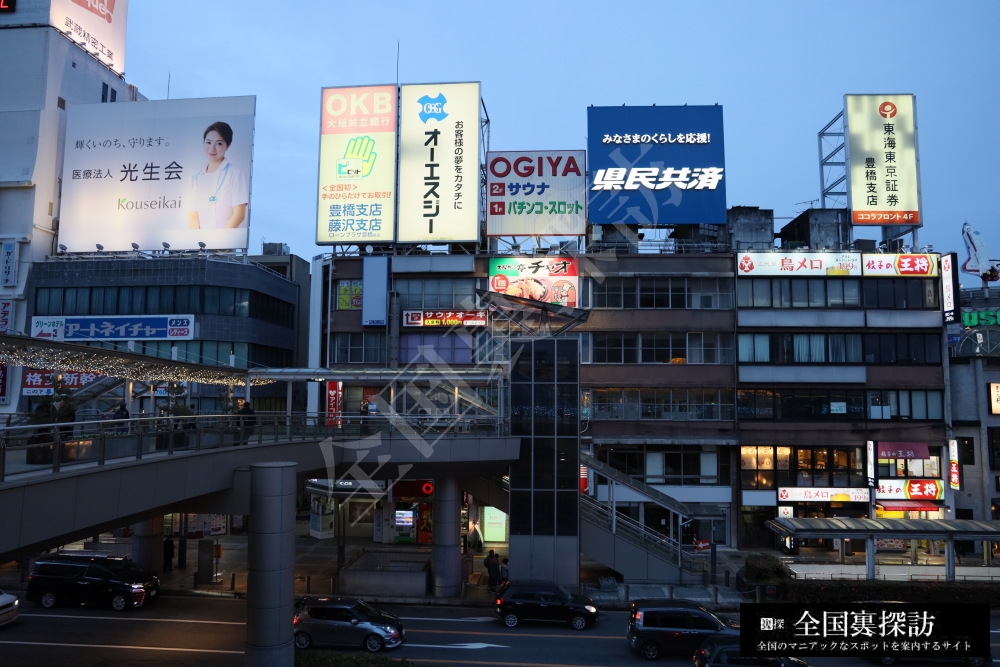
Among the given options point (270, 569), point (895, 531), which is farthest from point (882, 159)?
point (270, 569)

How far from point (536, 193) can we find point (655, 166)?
23.8 ft

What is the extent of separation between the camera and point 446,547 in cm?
2795

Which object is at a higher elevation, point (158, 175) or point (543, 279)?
point (158, 175)

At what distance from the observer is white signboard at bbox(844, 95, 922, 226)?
4231cm

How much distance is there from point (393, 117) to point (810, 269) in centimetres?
2584

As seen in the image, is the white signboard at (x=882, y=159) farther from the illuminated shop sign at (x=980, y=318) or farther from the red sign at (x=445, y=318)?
the red sign at (x=445, y=318)

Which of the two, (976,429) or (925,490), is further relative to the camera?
(976,429)

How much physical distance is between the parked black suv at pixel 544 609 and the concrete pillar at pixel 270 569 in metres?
7.86

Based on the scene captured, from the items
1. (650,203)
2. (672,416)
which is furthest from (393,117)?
(672,416)

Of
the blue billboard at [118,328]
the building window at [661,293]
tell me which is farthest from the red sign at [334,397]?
the building window at [661,293]

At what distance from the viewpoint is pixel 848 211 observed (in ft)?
140

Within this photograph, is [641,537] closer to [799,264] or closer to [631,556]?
[631,556]

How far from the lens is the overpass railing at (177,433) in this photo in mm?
12705

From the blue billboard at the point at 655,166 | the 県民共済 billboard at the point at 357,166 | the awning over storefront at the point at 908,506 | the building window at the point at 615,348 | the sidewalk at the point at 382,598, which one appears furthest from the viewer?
the 県民共済 billboard at the point at 357,166
